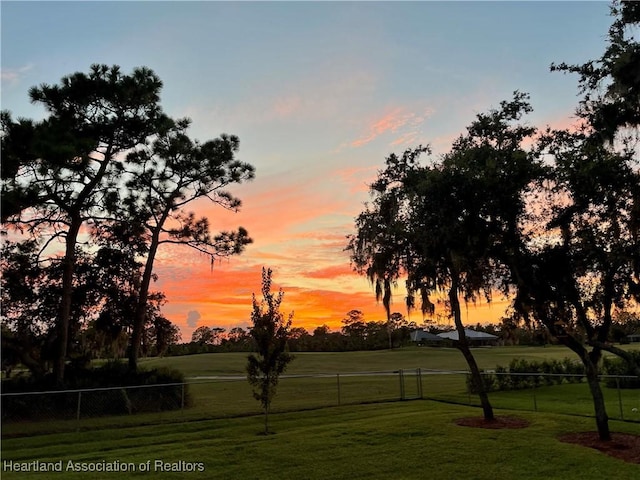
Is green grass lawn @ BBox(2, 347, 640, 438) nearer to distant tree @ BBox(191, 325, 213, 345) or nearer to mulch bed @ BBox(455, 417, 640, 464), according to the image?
mulch bed @ BBox(455, 417, 640, 464)

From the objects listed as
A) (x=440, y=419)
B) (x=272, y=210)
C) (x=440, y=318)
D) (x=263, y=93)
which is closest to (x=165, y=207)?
(x=272, y=210)

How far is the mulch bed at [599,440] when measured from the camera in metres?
9.94

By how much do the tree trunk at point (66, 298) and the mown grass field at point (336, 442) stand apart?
3.54 metres

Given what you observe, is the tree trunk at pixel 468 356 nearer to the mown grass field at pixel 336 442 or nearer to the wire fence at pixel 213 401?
the mown grass field at pixel 336 442

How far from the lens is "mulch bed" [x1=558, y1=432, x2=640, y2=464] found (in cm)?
987

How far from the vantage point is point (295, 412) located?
1639 centimetres

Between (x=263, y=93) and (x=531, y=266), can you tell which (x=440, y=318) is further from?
(x=263, y=93)

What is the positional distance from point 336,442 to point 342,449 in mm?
702

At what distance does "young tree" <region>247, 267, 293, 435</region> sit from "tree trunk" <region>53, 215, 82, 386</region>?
30.0 feet

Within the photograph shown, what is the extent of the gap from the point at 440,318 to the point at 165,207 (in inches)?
545

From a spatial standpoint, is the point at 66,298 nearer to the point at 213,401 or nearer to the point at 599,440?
the point at 213,401

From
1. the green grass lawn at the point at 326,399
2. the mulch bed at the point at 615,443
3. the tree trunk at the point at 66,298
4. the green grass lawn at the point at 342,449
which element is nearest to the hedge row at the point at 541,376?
the green grass lawn at the point at 326,399

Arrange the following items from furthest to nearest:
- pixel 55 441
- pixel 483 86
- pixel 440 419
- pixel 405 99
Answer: pixel 405 99, pixel 483 86, pixel 440 419, pixel 55 441

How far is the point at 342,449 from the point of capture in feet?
34.9
